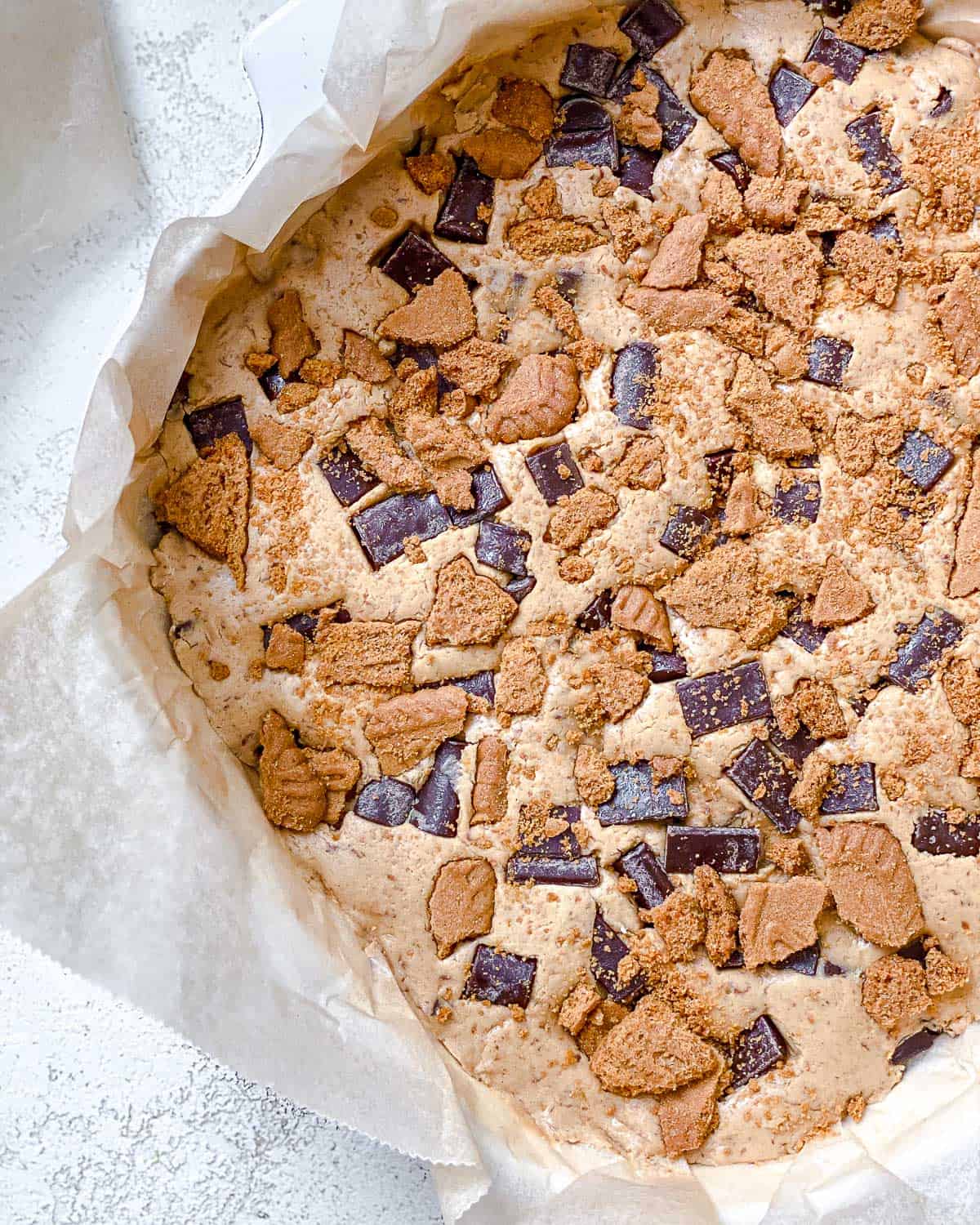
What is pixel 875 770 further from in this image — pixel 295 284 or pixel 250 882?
pixel 295 284

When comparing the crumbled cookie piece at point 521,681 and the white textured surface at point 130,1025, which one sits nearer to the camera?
the crumbled cookie piece at point 521,681

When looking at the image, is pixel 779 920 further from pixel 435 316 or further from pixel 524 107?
pixel 524 107

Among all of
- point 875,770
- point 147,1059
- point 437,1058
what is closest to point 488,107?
point 875,770

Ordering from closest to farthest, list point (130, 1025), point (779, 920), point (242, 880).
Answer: point (242, 880) → point (779, 920) → point (130, 1025)

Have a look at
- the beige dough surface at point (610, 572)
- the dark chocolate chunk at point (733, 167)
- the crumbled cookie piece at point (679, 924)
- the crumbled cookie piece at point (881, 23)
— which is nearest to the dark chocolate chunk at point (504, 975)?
the beige dough surface at point (610, 572)

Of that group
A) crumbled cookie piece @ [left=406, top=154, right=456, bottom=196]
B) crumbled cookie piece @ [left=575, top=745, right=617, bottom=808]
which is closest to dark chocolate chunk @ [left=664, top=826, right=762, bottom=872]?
crumbled cookie piece @ [left=575, top=745, right=617, bottom=808]

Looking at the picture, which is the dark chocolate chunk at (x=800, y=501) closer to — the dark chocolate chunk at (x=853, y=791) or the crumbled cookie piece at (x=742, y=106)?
the dark chocolate chunk at (x=853, y=791)

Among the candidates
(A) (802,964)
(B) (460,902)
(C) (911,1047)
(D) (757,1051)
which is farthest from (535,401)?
(C) (911,1047)
